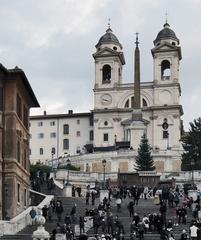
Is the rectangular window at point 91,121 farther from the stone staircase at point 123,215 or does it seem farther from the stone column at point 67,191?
the stone staircase at point 123,215

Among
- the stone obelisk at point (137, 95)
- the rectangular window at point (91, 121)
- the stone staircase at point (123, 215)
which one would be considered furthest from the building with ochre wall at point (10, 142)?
the rectangular window at point (91, 121)

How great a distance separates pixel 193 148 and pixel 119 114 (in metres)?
35.9

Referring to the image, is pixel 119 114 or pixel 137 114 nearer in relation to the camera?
pixel 137 114

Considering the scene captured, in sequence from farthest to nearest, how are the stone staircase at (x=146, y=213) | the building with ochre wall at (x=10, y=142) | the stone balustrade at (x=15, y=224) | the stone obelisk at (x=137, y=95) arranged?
the stone obelisk at (x=137, y=95) → the building with ochre wall at (x=10, y=142) → the stone balustrade at (x=15, y=224) → the stone staircase at (x=146, y=213)

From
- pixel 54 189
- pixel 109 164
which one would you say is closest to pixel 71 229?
pixel 54 189

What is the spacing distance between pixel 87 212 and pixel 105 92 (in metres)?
101

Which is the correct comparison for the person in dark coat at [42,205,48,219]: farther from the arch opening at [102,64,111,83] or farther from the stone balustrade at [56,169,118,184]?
the arch opening at [102,64,111,83]

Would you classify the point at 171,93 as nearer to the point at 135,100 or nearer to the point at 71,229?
the point at 135,100

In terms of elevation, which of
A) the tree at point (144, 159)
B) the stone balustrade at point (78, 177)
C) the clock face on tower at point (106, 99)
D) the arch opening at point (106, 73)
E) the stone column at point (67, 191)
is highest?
the arch opening at point (106, 73)

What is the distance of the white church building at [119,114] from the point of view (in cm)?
14150

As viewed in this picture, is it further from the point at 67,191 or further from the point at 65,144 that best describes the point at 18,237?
the point at 65,144

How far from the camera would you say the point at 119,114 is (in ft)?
476

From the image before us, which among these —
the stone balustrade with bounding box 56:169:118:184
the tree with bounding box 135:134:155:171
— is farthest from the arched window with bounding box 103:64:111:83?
the stone balustrade with bounding box 56:169:118:184

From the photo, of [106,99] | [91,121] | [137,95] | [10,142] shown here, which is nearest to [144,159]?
[137,95]
